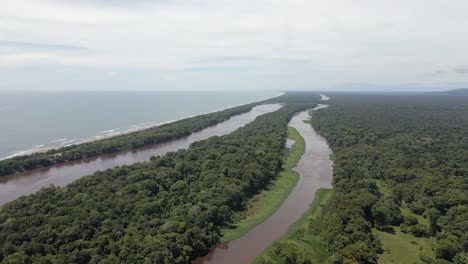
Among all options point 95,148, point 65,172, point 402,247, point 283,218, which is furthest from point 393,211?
point 95,148

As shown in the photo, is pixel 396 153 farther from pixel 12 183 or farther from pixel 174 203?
pixel 12 183

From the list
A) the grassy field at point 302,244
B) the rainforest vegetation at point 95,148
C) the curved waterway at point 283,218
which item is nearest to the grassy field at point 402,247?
the grassy field at point 302,244

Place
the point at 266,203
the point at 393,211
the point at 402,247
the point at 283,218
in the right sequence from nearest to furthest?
1. the point at 402,247
2. the point at 393,211
3. the point at 283,218
4. the point at 266,203

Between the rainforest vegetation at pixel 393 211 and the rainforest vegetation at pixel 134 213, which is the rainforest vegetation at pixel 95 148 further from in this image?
the rainforest vegetation at pixel 393 211

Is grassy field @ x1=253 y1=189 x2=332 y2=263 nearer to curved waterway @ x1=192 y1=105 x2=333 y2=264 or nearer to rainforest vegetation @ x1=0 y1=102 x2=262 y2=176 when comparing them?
curved waterway @ x1=192 y1=105 x2=333 y2=264

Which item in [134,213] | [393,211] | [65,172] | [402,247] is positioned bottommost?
[402,247]

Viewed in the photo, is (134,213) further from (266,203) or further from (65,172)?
(65,172)
